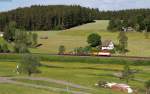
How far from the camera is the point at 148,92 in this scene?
2891 inches

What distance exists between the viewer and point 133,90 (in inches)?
3024

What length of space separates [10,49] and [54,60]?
147 ft

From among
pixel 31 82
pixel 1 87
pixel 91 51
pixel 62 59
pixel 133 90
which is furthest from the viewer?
pixel 91 51

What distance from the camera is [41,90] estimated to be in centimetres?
6038

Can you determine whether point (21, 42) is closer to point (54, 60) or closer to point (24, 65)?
point (54, 60)

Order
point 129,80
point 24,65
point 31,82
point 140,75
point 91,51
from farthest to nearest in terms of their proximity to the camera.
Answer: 1. point 91,51
2. point 140,75
3. point 129,80
4. point 24,65
5. point 31,82

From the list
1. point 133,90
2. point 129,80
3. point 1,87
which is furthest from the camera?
point 129,80

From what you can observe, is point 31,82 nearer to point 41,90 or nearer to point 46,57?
point 41,90

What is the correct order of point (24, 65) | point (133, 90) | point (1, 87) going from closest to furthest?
point (1, 87) → point (133, 90) → point (24, 65)

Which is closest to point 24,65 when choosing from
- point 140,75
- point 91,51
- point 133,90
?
point 133,90

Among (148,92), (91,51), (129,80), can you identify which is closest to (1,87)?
(148,92)

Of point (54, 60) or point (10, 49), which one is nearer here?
point (54, 60)

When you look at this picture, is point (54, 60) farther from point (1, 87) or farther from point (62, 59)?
point (1, 87)

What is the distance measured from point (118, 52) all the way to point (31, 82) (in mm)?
132154
